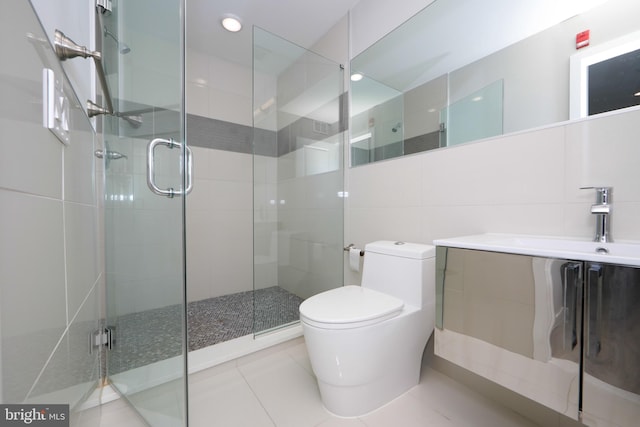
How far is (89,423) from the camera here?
33.9 inches

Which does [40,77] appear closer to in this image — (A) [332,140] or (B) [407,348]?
(B) [407,348]

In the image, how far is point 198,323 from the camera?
1867 mm

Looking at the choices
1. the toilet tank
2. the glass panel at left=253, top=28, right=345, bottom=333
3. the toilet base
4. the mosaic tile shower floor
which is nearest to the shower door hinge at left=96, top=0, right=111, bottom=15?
the glass panel at left=253, top=28, right=345, bottom=333

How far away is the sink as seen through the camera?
0.62 meters

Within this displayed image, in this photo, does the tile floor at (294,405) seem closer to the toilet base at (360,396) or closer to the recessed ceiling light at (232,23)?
the toilet base at (360,396)

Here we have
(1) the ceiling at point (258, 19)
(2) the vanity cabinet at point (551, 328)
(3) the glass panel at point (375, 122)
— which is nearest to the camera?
(2) the vanity cabinet at point (551, 328)

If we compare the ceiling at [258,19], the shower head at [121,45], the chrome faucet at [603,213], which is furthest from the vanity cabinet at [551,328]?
the ceiling at [258,19]

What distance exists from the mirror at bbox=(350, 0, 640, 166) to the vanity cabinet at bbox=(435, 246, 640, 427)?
0.71 m

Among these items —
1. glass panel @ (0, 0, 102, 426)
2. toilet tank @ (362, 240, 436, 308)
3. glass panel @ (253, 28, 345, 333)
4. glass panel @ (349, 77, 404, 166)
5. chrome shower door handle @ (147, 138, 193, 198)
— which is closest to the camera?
glass panel @ (0, 0, 102, 426)

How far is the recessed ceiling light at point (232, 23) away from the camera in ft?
6.48

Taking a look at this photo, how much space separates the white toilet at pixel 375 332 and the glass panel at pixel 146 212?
530 millimetres

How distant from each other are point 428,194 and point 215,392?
5.03 ft

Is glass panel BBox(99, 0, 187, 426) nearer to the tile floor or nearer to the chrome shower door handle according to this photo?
the chrome shower door handle

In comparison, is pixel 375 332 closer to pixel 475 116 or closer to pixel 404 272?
pixel 404 272
